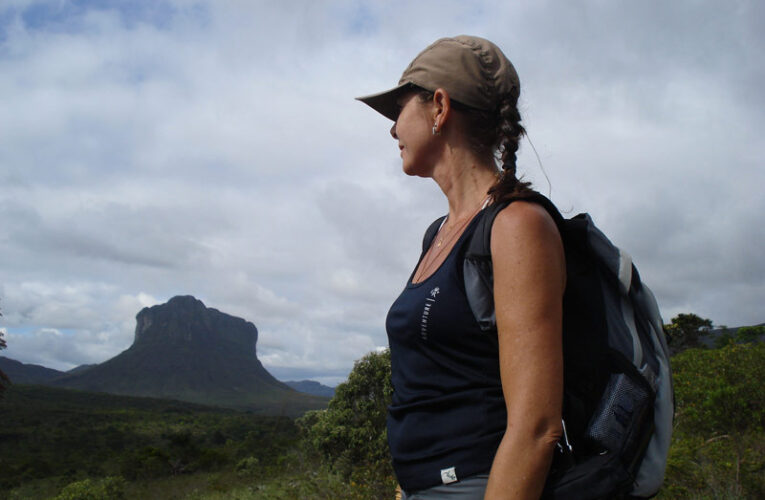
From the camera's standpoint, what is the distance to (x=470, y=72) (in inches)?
50.9

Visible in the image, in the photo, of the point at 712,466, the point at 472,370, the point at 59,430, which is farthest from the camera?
the point at 59,430

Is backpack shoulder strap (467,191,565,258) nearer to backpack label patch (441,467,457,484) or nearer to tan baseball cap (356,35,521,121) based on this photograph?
tan baseball cap (356,35,521,121)

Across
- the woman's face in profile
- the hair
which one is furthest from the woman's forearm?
the woman's face in profile

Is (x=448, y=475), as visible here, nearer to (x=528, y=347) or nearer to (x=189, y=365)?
(x=528, y=347)

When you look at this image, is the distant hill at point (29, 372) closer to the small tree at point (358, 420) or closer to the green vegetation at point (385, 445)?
the green vegetation at point (385, 445)

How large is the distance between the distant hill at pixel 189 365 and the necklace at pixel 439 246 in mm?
97032

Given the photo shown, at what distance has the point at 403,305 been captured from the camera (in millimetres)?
1255

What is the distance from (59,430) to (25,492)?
2151cm

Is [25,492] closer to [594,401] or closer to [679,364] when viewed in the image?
[679,364]

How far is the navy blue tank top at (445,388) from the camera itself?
1080 millimetres

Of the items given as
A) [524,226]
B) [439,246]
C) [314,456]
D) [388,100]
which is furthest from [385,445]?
[524,226]

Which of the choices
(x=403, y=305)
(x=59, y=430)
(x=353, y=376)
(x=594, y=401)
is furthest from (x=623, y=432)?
(x=59, y=430)

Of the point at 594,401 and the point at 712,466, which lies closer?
the point at 594,401

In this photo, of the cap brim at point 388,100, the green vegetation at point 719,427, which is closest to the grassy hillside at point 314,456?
the green vegetation at point 719,427
